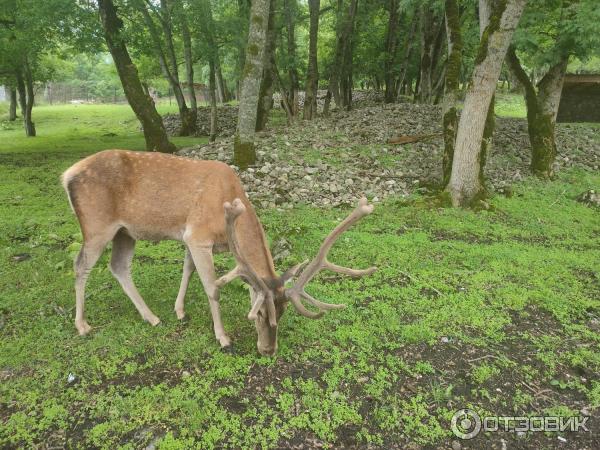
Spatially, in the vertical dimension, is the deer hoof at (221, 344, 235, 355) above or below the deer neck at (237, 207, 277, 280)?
below

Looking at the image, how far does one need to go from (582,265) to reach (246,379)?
190 inches

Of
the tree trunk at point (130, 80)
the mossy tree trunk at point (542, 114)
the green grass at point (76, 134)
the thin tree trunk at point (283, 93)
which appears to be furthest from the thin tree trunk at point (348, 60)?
the tree trunk at point (130, 80)

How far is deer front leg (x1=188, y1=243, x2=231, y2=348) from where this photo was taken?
13.1 feet

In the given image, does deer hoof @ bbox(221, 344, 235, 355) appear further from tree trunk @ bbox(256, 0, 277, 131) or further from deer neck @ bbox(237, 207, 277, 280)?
tree trunk @ bbox(256, 0, 277, 131)

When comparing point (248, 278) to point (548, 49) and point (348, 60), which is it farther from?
point (348, 60)

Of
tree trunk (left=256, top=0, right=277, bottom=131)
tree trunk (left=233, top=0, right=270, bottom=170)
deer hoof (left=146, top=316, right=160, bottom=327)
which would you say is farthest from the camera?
tree trunk (left=256, top=0, right=277, bottom=131)

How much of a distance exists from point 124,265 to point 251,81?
5.43m

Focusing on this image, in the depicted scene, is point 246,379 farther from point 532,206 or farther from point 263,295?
point 532,206

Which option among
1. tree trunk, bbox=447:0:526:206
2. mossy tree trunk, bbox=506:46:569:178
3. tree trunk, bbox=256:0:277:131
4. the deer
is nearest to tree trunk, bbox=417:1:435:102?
tree trunk, bbox=256:0:277:131

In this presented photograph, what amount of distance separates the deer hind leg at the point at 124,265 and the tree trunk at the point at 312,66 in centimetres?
1193

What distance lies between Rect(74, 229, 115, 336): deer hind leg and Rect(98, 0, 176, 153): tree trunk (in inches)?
334

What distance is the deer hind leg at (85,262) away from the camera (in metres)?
4.10

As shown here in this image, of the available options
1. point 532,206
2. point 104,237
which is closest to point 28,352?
point 104,237

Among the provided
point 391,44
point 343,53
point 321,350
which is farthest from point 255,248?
point 391,44
